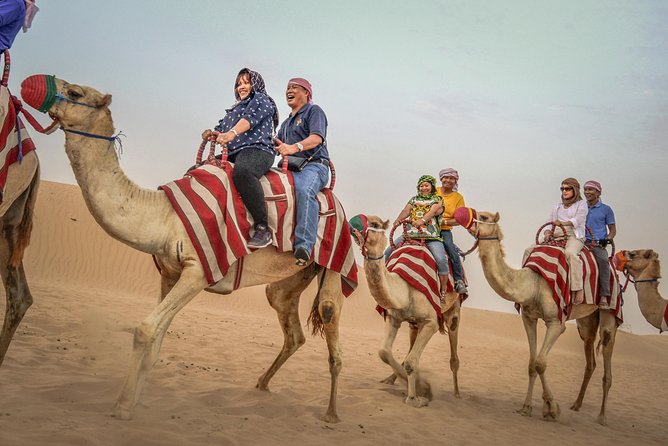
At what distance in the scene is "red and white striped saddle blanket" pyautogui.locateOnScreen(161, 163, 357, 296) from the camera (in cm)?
530

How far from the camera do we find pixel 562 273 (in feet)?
29.4

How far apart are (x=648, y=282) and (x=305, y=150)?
644 cm

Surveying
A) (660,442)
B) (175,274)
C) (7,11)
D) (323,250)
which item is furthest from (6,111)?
(660,442)

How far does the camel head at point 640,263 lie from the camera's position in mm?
10039

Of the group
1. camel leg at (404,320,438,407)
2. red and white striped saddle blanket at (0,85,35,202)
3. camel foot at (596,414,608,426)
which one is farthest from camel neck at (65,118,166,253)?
camel foot at (596,414,608,426)

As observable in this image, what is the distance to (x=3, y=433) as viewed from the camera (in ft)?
13.4

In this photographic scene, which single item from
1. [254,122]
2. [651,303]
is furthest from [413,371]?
[651,303]

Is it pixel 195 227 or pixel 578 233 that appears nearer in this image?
pixel 195 227

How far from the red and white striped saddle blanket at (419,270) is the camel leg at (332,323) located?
2.06 meters

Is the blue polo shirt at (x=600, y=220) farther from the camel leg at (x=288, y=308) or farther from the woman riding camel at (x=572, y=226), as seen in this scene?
the camel leg at (x=288, y=308)

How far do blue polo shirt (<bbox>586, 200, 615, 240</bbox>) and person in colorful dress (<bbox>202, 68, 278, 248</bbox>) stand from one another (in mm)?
6552

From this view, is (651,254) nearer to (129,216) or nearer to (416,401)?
(416,401)

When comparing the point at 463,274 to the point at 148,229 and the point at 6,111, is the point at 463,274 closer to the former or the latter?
the point at 148,229

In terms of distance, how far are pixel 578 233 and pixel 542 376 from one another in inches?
86.4
